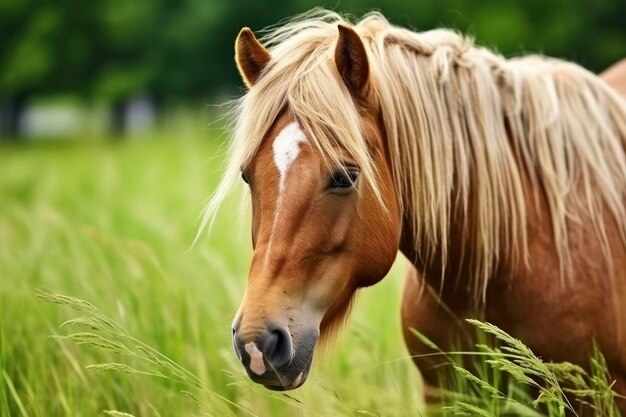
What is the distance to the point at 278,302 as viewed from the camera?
2109 millimetres

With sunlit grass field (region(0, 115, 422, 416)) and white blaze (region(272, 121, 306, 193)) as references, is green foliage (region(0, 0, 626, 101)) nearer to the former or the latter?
sunlit grass field (region(0, 115, 422, 416))

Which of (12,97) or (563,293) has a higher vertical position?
(563,293)

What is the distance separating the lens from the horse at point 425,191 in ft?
7.25

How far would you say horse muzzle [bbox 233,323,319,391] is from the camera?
2037 mm

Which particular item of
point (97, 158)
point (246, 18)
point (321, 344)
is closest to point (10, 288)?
point (321, 344)

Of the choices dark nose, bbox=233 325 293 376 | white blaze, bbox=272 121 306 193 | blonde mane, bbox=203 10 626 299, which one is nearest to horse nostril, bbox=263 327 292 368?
dark nose, bbox=233 325 293 376

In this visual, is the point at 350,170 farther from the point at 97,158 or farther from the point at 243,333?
the point at 97,158

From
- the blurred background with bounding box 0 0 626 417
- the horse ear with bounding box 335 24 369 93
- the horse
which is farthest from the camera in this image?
the blurred background with bounding box 0 0 626 417

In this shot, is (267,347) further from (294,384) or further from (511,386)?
(511,386)

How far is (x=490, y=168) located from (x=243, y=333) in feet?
3.58

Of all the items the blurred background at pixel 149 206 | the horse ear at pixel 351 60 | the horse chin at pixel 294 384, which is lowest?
the blurred background at pixel 149 206

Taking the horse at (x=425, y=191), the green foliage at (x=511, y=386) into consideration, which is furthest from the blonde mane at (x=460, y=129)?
the green foliage at (x=511, y=386)

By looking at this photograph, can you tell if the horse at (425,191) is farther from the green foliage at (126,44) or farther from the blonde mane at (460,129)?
the green foliage at (126,44)

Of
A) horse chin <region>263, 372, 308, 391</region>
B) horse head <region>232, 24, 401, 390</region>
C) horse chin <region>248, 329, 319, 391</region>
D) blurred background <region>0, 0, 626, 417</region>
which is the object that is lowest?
blurred background <region>0, 0, 626, 417</region>
